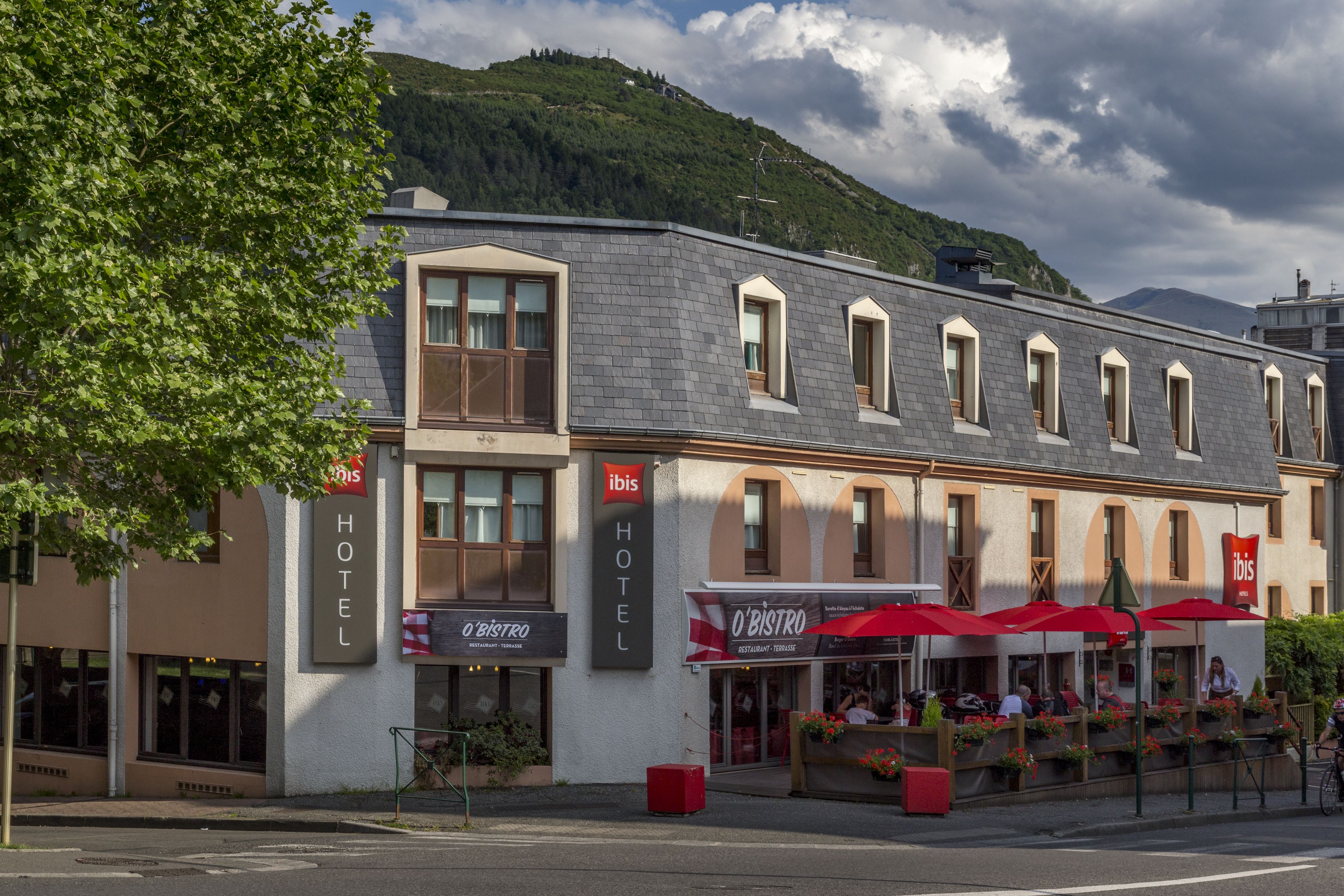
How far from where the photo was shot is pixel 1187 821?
19922mm

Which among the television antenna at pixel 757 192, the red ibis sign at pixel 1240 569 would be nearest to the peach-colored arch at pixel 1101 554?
the red ibis sign at pixel 1240 569

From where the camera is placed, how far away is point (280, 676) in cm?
2164

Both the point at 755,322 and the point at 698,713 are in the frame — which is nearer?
the point at 698,713

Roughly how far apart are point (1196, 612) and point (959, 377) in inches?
250

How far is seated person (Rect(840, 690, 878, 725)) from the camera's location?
75.6 feet

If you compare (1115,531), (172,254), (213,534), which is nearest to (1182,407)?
(1115,531)

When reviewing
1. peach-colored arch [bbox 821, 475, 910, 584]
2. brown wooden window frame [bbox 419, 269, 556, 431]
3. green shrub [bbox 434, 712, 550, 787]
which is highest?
brown wooden window frame [bbox 419, 269, 556, 431]

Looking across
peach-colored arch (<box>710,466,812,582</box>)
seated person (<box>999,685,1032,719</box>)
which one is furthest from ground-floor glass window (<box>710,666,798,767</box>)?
seated person (<box>999,685,1032,719</box>)

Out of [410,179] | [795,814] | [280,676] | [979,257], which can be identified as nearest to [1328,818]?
[795,814]

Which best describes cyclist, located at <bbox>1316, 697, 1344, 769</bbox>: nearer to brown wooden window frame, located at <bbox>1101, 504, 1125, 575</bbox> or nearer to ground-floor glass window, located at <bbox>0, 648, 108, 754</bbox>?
brown wooden window frame, located at <bbox>1101, 504, 1125, 575</bbox>

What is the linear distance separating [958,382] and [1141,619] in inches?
225

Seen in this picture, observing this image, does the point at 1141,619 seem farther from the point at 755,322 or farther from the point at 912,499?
the point at 755,322

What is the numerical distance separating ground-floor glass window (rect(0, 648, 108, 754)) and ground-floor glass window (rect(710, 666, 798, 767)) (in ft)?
32.8

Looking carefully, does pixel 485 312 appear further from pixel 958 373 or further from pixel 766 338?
pixel 958 373
